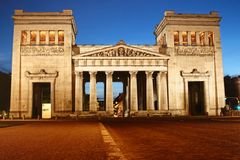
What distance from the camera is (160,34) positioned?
82.4 metres

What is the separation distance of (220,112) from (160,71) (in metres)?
16.2

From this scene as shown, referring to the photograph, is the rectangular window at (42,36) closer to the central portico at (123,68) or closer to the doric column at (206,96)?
the central portico at (123,68)

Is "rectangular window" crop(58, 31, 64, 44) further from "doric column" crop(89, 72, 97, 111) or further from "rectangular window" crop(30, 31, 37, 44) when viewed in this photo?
"doric column" crop(89, 72, 97, 111)

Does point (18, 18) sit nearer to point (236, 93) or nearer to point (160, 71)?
point (160, 71)

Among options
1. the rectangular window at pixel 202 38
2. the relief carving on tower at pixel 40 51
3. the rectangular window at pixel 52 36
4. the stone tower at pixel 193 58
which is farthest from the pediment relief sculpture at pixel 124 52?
the rectangular window at pixel 202 38

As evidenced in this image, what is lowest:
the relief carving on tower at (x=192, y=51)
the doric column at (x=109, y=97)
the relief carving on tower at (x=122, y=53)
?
the doric column at (x=109, y=97)

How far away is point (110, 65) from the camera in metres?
69.1

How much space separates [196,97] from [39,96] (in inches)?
1583

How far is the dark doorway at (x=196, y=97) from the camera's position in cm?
7781

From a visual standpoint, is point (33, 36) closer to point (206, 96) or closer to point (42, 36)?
point (42, 36)

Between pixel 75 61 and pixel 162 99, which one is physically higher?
pixel 75 61

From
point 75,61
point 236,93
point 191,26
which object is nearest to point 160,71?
point 191,26

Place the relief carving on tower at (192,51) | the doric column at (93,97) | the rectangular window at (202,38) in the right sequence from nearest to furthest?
the doric column at (93,97), the relief carving on tower at (192,51), the rectangular window at (202,38)

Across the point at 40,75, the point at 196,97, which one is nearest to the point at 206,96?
the point at 196,97
